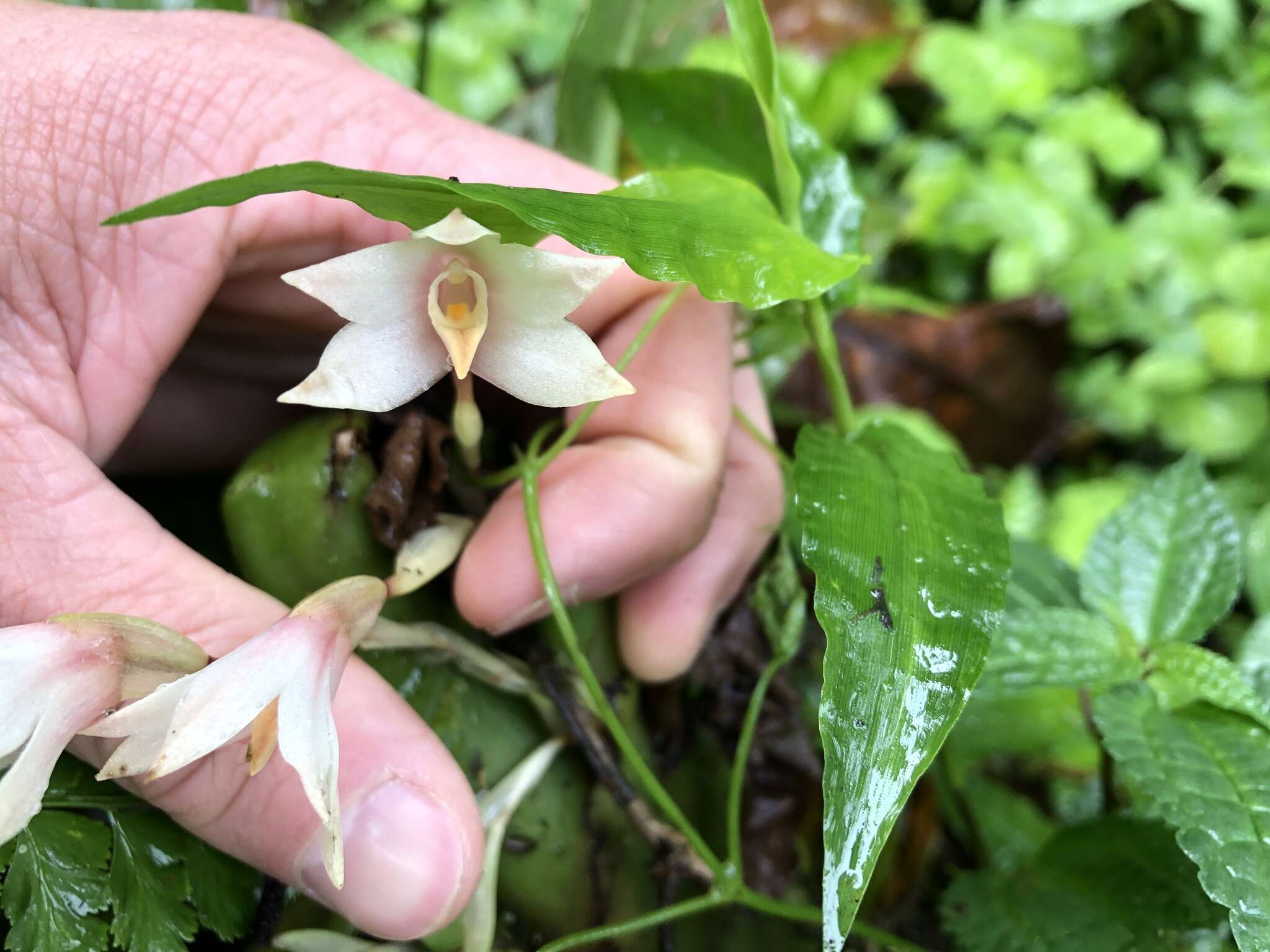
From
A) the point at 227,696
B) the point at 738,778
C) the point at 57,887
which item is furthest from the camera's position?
the point at 738,778

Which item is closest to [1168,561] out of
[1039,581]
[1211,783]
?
[1039,581]

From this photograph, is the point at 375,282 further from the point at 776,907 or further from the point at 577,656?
the point at 776,907

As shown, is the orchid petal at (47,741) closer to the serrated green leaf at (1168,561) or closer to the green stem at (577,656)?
the green stem at (577,656)

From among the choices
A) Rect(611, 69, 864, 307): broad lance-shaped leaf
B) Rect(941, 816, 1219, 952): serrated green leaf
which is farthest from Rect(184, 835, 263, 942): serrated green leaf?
Rect(611, 69, 864, 307): broad lance-shaped leaf

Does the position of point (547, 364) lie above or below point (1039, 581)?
above

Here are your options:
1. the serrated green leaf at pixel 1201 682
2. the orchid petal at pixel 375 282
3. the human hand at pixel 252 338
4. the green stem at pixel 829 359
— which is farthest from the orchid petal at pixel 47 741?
the serrated green leaf at pixel 1201 682

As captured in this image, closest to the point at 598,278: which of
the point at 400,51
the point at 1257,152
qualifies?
the point at 400,51
